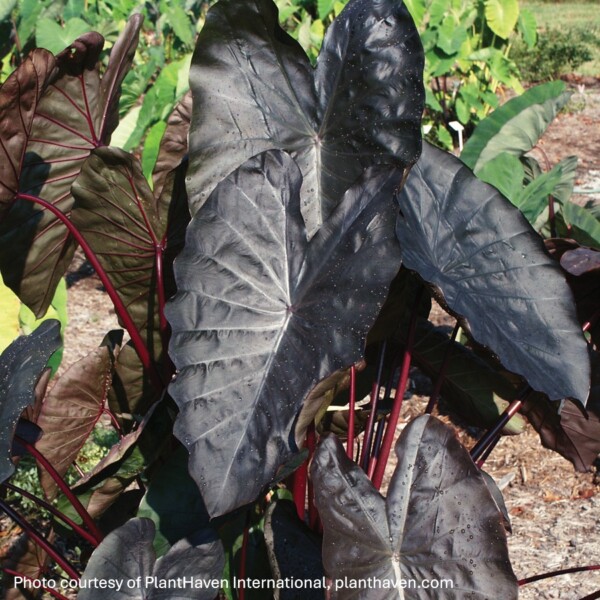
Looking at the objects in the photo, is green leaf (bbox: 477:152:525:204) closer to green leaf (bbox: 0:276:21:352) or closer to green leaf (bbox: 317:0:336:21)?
green leaf (bbox: 0:276:21:352)

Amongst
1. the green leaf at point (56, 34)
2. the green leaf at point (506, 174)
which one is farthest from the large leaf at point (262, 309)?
the green leaf at point (56, 34)

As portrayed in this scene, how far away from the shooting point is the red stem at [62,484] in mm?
1330

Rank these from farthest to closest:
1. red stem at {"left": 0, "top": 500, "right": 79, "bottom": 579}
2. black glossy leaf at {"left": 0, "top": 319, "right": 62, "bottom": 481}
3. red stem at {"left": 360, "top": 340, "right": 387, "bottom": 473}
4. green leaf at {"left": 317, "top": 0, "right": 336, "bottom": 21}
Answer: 1. green leaf at {"left": 317, "top": 0, "right": 336, "bottom": 21}
2. red stem at {"left": 360, "top": 340, "right": 387, "bottom": 473}
3. red stem at {"left": 0, "top": 500, "right": 79, "bottom": 579}
4. black glossy leaf at {"left": 0, "top": 319, "right": 62, "bottom": 481}

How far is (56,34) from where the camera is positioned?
14.5 feet

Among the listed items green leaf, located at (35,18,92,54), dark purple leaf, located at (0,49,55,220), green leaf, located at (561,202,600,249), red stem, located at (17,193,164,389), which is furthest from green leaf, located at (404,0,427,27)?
dark purple leaf, located at (0,49,55,220)

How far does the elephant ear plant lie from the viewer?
1177 mm

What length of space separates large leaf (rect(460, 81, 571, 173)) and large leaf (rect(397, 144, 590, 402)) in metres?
1.34

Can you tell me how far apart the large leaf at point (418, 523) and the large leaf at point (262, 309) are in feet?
0.33

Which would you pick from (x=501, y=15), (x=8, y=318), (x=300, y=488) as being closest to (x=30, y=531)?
(x=300, y=488)

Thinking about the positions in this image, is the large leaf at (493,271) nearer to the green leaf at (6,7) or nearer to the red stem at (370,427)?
the red stem at (370,427)

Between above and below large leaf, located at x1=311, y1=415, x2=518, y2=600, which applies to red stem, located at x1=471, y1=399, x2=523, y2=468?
below

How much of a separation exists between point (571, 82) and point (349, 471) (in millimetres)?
5525

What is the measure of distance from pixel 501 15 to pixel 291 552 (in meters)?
4.52

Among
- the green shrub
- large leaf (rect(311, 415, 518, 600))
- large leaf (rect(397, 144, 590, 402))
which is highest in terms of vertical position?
large leaf (rect(397, 144, 590, 402))
